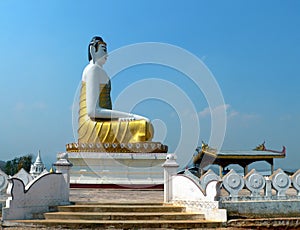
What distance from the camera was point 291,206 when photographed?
1077cm

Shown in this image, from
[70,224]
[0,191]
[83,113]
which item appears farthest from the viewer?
[83,113]

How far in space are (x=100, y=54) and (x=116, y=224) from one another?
13989mm

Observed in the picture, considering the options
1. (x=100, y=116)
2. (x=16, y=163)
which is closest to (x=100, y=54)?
(x=100, y=116)

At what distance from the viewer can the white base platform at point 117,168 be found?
59.1 feet

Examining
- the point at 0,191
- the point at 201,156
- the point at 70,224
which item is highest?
the point at 201,156

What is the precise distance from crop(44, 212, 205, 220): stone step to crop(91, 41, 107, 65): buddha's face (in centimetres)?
1302

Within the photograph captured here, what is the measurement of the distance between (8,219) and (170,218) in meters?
3.89

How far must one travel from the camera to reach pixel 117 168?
18125 mm

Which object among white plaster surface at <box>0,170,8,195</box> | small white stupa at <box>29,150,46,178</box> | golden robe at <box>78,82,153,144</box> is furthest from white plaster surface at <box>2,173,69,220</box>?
small white stupa at <box>29,150,46,178</box>

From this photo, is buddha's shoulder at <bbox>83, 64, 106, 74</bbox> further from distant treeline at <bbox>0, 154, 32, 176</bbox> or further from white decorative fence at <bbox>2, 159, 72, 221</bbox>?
distant treeline at <bbox>0, 154, 32, 176</bbox>

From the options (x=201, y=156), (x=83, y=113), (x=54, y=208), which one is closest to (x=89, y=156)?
(x=83, y=113)

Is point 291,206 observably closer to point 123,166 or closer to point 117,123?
point 123,166

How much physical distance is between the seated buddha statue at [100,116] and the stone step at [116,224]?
972 cm

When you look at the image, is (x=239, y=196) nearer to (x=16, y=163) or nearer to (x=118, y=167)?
(x=118, y=167)
